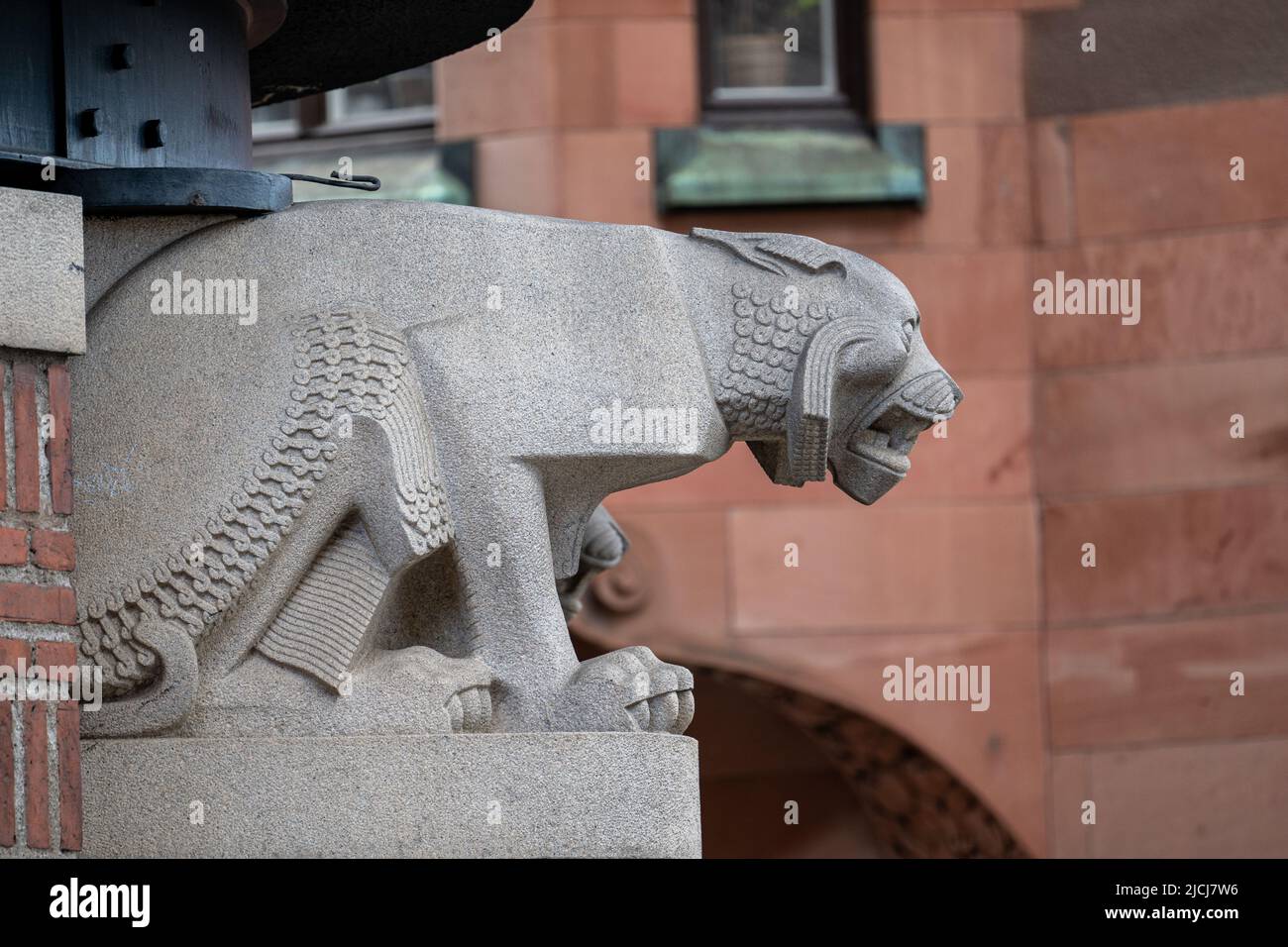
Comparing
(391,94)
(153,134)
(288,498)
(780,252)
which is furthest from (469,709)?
(391,94)

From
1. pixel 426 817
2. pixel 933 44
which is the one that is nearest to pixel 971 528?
pixel 933 44

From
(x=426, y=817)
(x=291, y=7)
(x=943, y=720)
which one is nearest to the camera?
(x=426, y=817)

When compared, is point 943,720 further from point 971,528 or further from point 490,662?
point 490,662

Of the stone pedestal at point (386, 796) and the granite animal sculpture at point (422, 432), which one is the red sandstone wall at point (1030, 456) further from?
the stone pedestal at point (386, 796)

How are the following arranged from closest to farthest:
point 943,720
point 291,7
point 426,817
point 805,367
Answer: point 426,817
point 805,367
point 291,7
point 943,720

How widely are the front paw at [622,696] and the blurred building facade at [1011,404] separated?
4913mm

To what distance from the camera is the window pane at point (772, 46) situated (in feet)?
35.4

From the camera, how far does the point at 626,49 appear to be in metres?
10.5

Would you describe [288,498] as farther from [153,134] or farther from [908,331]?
[908,331]

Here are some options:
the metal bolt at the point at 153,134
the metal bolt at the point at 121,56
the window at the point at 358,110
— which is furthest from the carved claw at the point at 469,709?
the window at the point at 358,110

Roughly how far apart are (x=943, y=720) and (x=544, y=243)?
540 cm

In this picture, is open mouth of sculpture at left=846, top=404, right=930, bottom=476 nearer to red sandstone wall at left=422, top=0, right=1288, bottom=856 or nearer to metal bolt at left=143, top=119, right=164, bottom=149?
metal bolt at left=143, top=119, right=164, bottom=149

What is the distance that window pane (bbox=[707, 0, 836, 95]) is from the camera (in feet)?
35.4

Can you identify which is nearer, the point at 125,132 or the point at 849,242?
the point at 125,132
